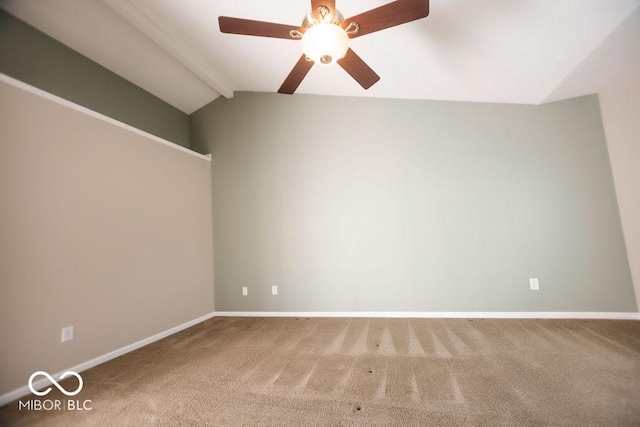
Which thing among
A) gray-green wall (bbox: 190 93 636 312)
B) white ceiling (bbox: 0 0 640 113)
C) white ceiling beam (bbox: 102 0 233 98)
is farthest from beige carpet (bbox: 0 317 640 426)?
white ceiling beam (bbox: 102 0 233 98)

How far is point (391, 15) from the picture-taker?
5.14ft

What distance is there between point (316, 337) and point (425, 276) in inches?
57.4

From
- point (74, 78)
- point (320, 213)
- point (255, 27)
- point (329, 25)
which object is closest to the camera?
point (329, 25)

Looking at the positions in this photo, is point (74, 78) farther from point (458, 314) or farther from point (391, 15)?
point (458, 314)

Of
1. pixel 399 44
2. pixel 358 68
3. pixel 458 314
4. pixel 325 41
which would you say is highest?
pixel 399 44

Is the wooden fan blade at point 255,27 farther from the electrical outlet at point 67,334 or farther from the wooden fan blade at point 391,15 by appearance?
the electrical outlet at point 67,334

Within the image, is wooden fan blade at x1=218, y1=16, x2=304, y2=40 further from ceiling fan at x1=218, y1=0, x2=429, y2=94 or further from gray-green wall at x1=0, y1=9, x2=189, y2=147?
gray-green wall at x1=0, y1=9, x2=189, y2=147

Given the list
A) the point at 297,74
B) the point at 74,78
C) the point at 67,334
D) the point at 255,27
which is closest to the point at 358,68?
the point at 297,74

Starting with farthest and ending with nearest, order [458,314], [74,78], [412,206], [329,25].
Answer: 1. [412,206]
2. [458,314]
3. [74,78]
4. [329,25]

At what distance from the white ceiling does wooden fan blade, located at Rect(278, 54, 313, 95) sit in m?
0.62

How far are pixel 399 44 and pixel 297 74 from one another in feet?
3.52

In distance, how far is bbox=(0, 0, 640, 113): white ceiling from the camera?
81.1 inches

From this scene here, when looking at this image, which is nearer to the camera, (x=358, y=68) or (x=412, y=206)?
(x=358, y=68)

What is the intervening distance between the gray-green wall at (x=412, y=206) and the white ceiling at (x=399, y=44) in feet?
1.17
